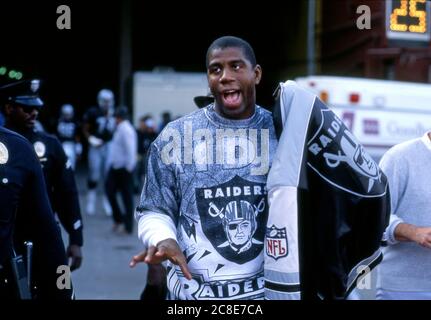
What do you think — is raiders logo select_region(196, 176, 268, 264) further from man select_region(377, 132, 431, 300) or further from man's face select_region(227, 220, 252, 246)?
man select_region(377, 132, 431, 300)

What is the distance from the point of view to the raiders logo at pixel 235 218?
9.52 ft

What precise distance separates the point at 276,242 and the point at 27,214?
982 millimetres

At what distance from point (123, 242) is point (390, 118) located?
376 centimetres

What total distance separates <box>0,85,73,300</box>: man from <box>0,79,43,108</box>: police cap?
1180mm

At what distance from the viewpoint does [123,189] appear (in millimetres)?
11500

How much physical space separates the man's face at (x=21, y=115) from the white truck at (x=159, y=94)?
52.9ft

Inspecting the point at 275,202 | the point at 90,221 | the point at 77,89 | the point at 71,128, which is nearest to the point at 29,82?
the point at 275,202

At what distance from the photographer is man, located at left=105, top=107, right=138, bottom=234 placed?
37.2 feet

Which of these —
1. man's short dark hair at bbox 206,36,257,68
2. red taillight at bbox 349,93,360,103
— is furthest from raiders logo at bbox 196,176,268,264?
red taillight at bbox 349,93,360,103

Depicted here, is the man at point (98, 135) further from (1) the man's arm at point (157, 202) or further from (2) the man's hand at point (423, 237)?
(1) the man's arm at point (157, 202)

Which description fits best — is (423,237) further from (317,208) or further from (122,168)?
(122,168)

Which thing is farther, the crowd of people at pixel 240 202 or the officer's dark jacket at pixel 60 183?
the officer's dark jacket at pixel 60 183

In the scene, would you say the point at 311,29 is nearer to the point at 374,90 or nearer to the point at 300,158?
the point at 374,90

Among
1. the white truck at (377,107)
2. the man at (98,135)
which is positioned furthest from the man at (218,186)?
the man at (98,135)
